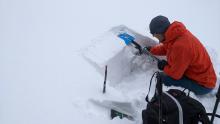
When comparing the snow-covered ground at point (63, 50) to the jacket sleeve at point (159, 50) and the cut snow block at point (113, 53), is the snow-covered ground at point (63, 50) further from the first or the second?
the jacket sleeve at point (159, 50)

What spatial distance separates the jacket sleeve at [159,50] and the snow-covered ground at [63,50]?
1.19 ft

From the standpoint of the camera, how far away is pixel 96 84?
13.0 ft

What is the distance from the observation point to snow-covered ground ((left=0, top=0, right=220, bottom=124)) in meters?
3.46

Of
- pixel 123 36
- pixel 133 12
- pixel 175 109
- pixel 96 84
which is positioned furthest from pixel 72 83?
pixel 133 12

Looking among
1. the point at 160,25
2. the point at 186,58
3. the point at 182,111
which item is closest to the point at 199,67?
the point at 186,58

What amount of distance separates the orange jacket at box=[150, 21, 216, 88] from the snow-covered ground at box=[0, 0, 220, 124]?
399 mm

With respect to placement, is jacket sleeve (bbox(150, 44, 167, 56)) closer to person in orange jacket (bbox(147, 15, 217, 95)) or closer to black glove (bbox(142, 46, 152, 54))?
black glove (bbox(142, 46, 152, 54))

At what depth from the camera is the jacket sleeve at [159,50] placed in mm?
3746

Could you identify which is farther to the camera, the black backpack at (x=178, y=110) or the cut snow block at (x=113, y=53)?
the cut snow block at (x=113, y=53)

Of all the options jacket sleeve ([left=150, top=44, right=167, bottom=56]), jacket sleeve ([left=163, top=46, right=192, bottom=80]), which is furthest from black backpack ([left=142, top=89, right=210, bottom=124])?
jacket sleeve ([left=150, top=44, right=167, bottom=56])

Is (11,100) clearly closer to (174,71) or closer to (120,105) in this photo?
(120,105)

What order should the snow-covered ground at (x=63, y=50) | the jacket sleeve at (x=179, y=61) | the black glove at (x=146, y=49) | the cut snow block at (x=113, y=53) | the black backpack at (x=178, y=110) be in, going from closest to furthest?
the black backpack at (x=178, y=110)
the jacket sleeve at (x=179, y=61)
the snow-covered ground at (x=63, y=50)
the cut snow block at (x=113, y=53)
the black glove at (x=146, y=49)

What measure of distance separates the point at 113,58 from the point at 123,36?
416 millimetres

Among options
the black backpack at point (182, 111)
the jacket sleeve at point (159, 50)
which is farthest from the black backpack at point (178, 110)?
the jacket sleeve at point (159, 50)
